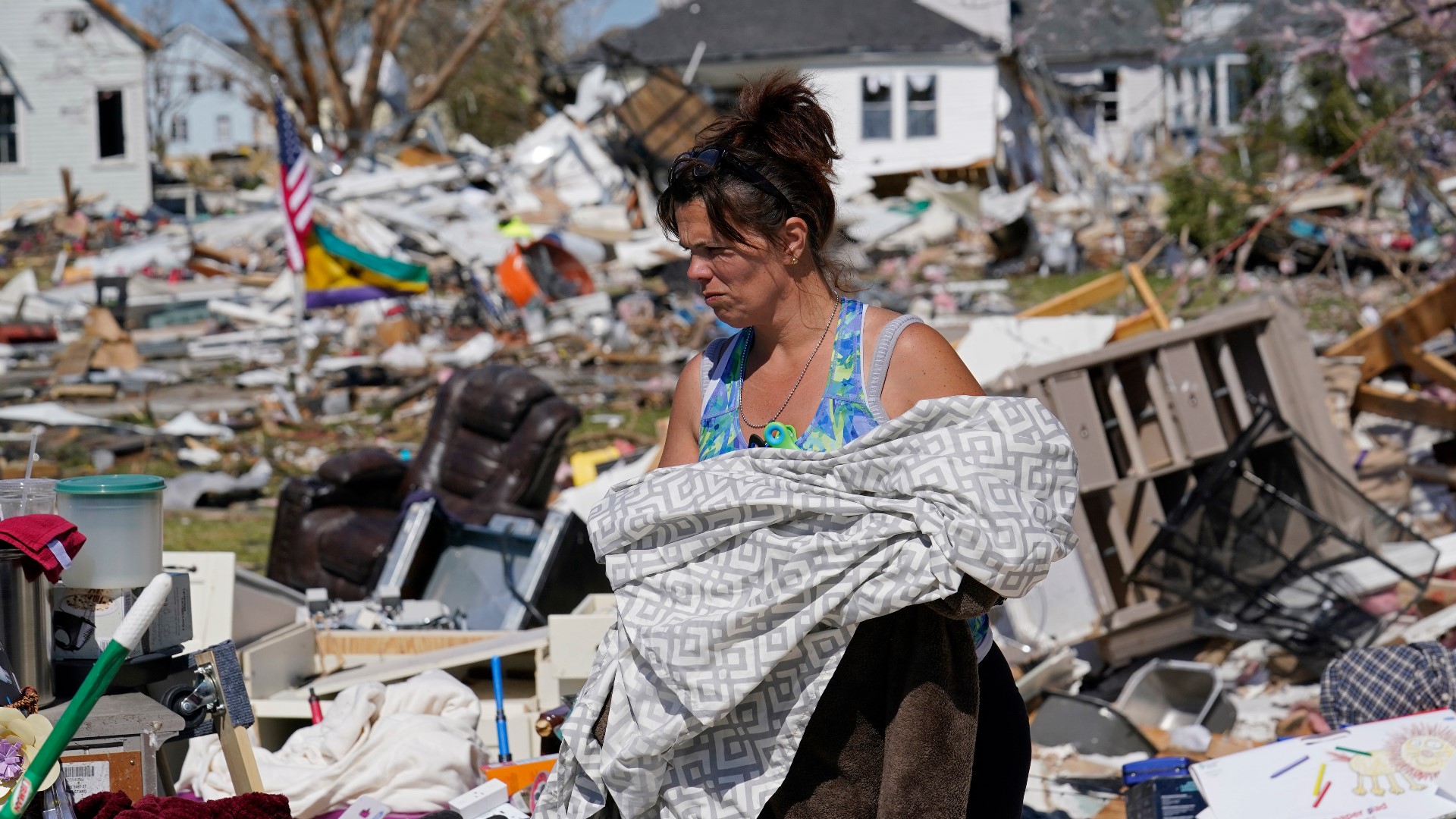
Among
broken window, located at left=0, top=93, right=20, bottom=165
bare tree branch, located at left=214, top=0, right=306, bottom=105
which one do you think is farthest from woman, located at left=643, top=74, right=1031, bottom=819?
broken window, located at left=0, top=93, right=20, bottom=165

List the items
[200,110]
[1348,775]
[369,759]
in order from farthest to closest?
[200,110] < [369,759] < [1348,775]

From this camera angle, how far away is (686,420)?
2576 mm

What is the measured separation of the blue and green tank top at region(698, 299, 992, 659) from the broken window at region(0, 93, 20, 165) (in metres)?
29.4

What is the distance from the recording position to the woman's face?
2359 millimetres

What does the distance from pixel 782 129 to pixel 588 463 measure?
6.30 m

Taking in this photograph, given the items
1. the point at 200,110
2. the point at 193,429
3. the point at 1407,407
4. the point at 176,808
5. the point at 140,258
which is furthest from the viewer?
the point at 200,110

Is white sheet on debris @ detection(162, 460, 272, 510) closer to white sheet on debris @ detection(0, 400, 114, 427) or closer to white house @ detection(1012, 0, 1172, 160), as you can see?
white sheet on debris @ detection(0, 400, 114, 427)

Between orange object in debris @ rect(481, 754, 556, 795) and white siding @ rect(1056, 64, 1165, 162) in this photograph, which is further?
white siding @ rect(1056, 64, 1165, 162)

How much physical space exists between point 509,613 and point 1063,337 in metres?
2.84

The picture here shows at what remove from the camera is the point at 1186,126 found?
32875 millimetres

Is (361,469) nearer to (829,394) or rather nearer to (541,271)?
(829,394)

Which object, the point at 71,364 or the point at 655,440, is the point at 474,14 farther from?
the point at 655,440

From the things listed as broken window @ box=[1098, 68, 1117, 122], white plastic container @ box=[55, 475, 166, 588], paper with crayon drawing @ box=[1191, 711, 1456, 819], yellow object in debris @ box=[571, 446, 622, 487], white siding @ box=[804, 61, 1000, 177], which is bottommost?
paper with crayon drawing @ box=[1191, 711, 1456, 819]

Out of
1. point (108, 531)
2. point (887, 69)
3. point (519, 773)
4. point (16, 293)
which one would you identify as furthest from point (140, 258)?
point (108, 531)
